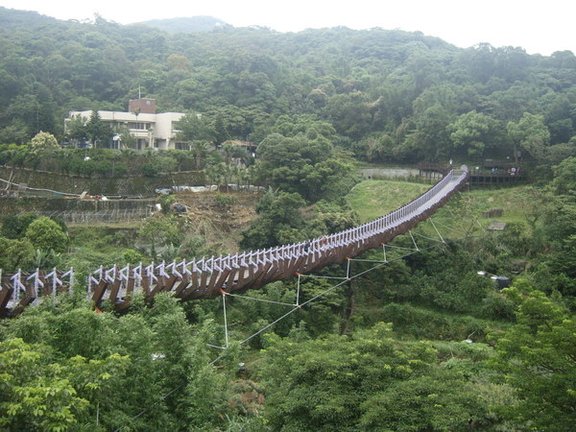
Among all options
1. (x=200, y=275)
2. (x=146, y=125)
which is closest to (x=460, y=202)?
(x=200, y=275)

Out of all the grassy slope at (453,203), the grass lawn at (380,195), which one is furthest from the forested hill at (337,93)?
the grass lawn at (380,195)

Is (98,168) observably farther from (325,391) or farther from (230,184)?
(325,391)

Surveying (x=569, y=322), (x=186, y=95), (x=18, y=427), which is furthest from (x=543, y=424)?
(x=186, y=95)

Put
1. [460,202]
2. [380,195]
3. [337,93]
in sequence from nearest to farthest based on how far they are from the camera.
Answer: [460,202] → [380,195] → [337,93]

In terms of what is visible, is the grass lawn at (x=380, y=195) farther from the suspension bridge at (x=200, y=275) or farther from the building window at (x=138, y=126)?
the building window at (x=138, y=126)

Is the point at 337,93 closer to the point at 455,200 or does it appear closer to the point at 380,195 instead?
the point at 380,195

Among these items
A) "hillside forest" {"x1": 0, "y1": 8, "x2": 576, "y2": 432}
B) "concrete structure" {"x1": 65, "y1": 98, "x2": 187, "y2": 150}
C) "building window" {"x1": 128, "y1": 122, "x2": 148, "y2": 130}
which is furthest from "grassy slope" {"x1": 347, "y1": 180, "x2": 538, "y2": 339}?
"building window" {"x1": 128, "y1": 122, "x2": 148, "y2": 130}
